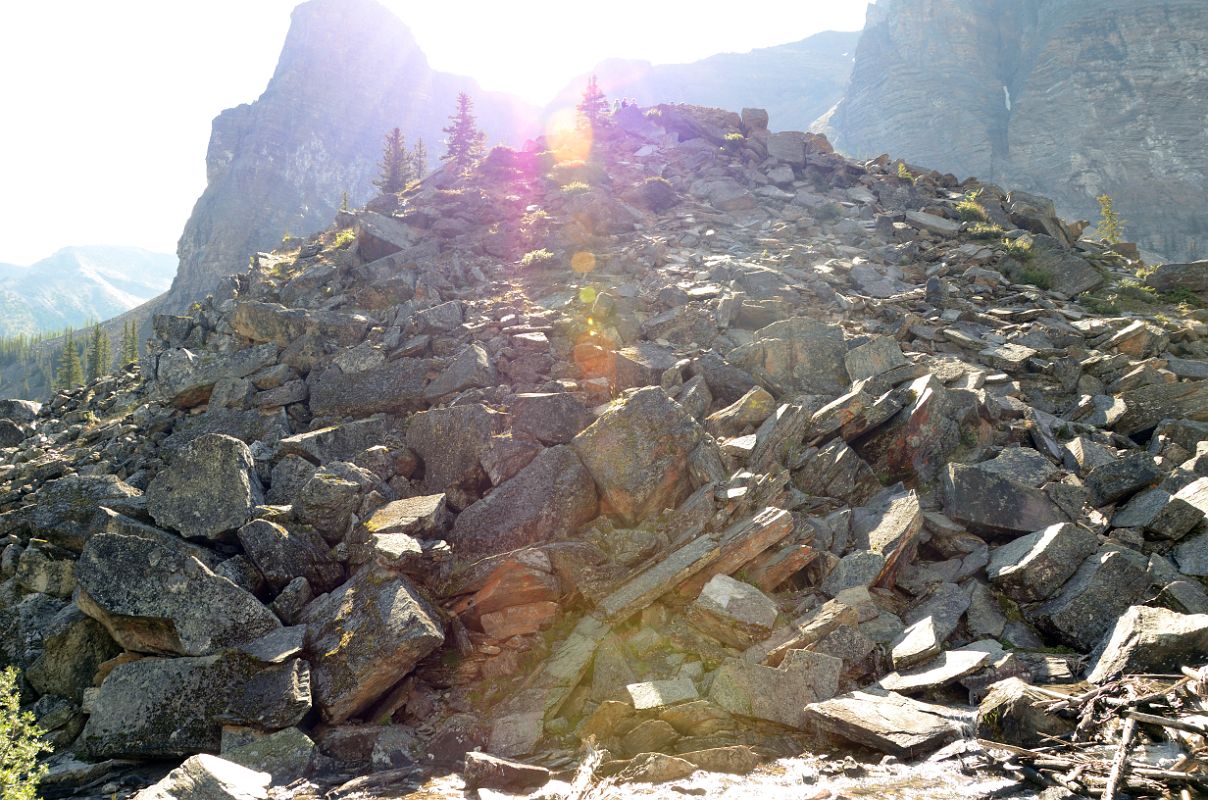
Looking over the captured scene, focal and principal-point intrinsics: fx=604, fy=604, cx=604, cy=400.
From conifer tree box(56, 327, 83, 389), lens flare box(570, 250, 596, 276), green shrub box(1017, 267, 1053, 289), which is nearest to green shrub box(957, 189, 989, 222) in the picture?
green shrub box(1017, 267, 1053, 289)

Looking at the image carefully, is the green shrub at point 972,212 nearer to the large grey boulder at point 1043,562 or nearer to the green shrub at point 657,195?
the green shrub at point 657,195

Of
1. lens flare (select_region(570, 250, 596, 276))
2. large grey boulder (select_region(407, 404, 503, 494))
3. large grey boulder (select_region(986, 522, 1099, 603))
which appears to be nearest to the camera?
large grey boulder (select_region(986, 522, 1099, 603))

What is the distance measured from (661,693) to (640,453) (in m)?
4.95

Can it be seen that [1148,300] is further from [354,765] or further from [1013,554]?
[354,765]

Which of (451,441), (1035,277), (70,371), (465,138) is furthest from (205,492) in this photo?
(70,371)

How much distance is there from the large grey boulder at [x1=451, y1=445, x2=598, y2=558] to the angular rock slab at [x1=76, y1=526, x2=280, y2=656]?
3809 mm

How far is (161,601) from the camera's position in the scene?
10.3 metres

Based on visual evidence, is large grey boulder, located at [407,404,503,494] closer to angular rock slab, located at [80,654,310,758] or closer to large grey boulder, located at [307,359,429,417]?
large grey boulder, located at [307,359,429,417]

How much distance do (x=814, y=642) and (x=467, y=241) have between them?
24.5 m

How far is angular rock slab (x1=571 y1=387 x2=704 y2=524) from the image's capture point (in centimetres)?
1273

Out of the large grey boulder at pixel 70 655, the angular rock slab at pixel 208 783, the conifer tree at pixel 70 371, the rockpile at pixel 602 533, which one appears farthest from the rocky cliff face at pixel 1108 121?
the conifer tree at pixel 70 371

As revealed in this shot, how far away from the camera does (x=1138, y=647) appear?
7613 mm

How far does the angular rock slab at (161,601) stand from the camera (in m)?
10.2

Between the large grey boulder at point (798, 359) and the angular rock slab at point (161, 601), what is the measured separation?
12578 millimetres
